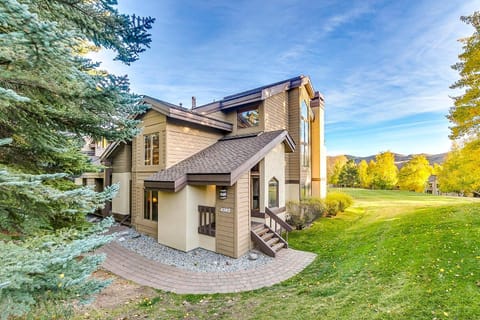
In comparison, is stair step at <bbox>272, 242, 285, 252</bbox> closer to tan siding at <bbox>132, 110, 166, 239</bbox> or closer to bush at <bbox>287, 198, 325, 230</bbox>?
bush at <bbox>287, 198, 325, 230</bbox>

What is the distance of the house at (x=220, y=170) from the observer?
8.23 m

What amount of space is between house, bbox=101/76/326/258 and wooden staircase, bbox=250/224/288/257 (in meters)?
0.04

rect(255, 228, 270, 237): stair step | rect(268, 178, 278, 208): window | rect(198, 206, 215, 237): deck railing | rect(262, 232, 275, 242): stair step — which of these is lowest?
rect(262, 232, 275, 242): stair step

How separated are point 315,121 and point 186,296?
14807 millimetres

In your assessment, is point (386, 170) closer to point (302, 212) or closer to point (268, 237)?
point (302, 212)

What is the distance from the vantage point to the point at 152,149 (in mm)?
10820

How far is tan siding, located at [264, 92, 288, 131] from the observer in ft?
41.4

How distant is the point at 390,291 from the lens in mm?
4742

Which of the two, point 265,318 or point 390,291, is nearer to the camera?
point 265,318

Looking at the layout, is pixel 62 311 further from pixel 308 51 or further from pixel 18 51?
pixel 308 51

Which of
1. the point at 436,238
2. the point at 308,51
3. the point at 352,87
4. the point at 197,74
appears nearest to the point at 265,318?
the point at 436,238

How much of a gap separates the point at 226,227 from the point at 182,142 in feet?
15.9

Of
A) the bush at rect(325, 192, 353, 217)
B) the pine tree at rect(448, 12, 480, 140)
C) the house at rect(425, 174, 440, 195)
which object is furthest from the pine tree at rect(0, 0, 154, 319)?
the house at rect(425, 174, 440, 195)

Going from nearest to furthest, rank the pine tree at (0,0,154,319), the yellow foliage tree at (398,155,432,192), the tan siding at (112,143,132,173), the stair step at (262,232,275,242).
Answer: the pine tree at (0,0,154,319) → the stair step at (262,232,275,242) → the tan siding at (112,143,132,173) → the yellow foliage tree at (398,155,432,192)
